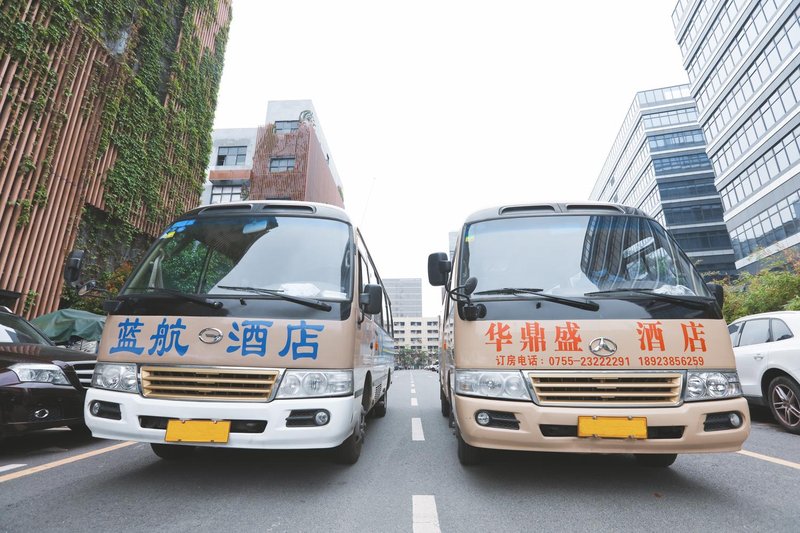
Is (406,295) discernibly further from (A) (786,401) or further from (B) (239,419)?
(B) (239,419)

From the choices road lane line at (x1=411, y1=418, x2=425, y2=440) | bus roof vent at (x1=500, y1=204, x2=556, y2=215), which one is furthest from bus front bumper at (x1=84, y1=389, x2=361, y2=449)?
road lane line at (x1=411, y1=418, x2=425, y2=440)

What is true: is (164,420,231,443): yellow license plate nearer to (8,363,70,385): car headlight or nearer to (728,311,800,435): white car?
(8,363,70,385): car headlight

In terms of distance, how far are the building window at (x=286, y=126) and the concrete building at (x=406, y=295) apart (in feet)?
324

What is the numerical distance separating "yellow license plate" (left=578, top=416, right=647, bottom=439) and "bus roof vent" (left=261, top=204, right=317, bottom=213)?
9.63 ft

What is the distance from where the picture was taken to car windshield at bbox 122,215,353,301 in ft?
11.3

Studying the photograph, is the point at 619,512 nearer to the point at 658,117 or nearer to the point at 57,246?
the point at 57,246

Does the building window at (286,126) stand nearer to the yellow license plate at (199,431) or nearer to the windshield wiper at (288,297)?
the windshield wiper at (288,297)

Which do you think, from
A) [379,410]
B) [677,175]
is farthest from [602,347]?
[677,175]

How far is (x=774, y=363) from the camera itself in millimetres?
5414

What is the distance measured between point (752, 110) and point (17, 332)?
41.0m

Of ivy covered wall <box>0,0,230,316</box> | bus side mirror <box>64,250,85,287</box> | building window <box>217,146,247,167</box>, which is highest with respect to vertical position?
building window <box>217,146,247,167</box>

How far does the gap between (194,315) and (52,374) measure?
2.35m

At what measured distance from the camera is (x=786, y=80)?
85.5 feet

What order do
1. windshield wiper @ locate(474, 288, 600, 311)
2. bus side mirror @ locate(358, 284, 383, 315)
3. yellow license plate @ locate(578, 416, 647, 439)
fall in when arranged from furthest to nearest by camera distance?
bus side mirror @ locate(358, 284, 383, 315)
windshield wiper @ locate(474, 288, 600, 311)
yellow license plate @ locate(578, 416, 647, 439)
